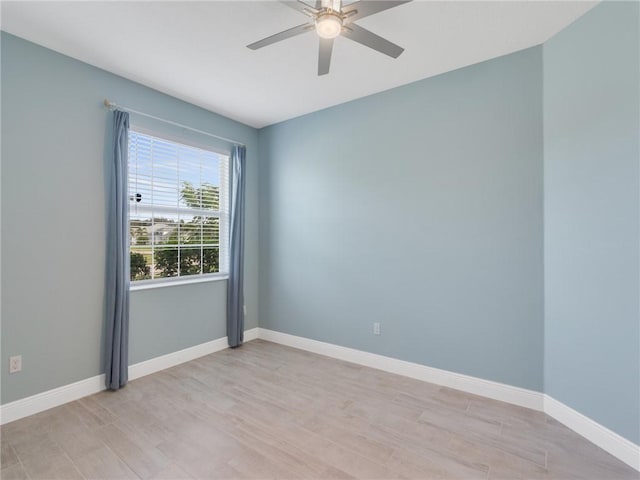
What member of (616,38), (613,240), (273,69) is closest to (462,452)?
(613,240)

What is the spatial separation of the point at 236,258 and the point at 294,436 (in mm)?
2171

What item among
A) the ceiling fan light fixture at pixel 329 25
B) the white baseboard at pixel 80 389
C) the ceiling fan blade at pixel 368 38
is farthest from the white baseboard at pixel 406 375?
the ceiling fan light fixture at pixel 329 25

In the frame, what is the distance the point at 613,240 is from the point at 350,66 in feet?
A: 7.37

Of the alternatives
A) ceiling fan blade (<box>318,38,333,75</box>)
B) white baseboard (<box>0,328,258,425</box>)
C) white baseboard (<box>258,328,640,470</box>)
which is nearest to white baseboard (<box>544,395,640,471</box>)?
white baseboard (<box>258,328,640,470</box>)

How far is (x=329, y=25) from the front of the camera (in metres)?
1.64

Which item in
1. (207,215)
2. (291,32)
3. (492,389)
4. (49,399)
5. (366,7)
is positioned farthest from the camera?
(207,215)

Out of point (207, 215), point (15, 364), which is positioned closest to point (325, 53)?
point (207, 215)

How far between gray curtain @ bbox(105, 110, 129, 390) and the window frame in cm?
15

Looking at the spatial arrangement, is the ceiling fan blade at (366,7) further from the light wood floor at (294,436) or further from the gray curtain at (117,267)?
the light wood floor at (294,436)

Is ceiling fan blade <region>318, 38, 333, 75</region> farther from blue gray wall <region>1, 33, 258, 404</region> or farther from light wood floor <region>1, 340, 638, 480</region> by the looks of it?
light wood floor <region>1, 340, 638, 480</region>

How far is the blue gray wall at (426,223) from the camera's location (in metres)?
2.45

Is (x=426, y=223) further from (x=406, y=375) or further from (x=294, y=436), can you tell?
(x=294, y=436)

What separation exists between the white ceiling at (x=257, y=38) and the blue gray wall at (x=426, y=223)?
0.30 metres

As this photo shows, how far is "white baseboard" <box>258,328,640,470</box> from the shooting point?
73.2 inches
